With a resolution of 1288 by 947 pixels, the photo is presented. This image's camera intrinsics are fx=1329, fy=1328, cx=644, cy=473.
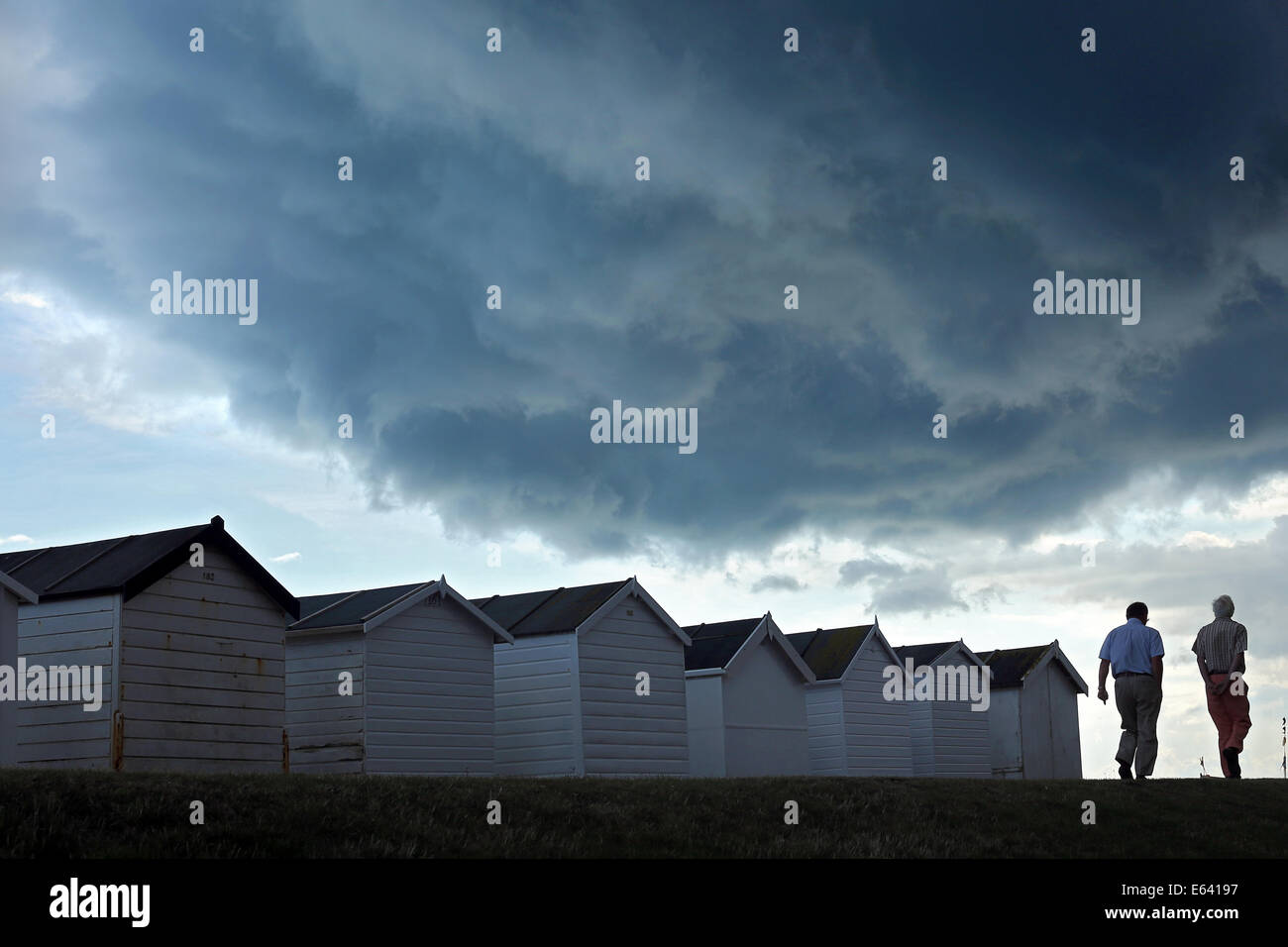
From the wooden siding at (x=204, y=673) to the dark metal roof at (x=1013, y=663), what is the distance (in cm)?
3143

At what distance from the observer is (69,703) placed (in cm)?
2316

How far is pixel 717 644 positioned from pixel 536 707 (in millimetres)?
7868

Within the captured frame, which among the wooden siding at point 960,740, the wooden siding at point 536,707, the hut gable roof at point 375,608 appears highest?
the hut gable roof at point 375,608

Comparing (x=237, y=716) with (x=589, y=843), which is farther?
(x=237, y=716)

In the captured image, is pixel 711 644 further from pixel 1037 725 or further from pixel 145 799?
pixel 145 799

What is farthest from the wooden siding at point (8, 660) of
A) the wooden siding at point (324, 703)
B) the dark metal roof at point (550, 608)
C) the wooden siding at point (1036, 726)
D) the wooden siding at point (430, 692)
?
the wooden siding at point (1036, 726)

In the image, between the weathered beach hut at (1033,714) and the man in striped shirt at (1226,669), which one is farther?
the weathered beach hut at (1033,714)

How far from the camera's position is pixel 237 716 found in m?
25.3

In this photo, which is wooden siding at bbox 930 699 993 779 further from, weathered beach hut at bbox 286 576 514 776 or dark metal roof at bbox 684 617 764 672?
weathered beach hut at bbox 286 576 514 776

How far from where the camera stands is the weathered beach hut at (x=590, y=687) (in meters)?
32.3

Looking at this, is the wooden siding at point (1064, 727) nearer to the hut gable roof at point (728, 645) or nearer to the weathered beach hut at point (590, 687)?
the hut gable roof at point (728, 645)

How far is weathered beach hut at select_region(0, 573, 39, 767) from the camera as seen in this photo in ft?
74.7
